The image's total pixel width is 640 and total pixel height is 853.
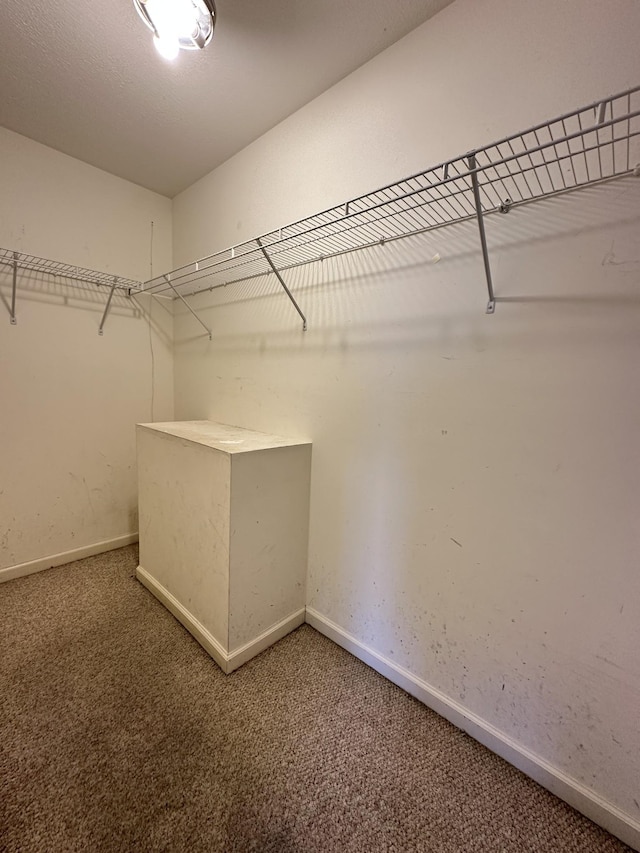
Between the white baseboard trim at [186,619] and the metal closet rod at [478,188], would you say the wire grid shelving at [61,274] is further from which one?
the white baseboard trim at [186,619]

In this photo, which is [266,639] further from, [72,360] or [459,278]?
[72,360]

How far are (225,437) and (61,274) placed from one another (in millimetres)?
1419

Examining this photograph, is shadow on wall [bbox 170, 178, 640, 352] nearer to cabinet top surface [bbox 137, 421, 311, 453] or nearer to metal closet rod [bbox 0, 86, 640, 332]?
metal closet rod [bbox 0, 86, 640, 332]

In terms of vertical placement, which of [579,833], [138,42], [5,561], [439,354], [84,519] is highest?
[138,42]

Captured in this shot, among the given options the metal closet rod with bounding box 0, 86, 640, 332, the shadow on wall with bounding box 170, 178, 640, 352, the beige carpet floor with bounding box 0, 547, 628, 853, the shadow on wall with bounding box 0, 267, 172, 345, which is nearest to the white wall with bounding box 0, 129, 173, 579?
the shadow on wall with bounding box 0, 267, 172, 345

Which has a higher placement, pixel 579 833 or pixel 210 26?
pixel 210 26

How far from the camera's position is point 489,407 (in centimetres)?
106

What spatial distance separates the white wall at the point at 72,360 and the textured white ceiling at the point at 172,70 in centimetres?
28

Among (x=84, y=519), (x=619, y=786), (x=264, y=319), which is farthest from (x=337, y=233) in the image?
(x=84, y=519)

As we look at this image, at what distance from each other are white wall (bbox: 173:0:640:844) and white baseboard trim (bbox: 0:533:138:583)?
1517 millimetres

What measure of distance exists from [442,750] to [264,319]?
1858 mm

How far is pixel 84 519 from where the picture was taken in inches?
83.4

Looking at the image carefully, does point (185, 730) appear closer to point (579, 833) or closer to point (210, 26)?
point (579, 833)

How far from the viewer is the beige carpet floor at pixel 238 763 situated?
0.87 metres
